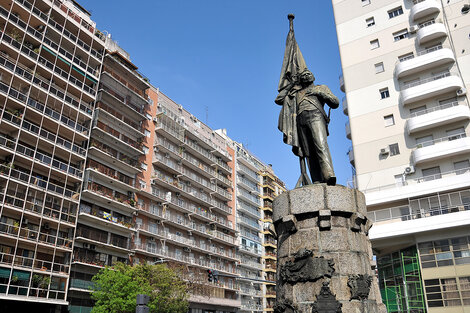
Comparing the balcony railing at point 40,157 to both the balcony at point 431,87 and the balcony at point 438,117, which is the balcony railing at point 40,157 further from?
the balcony at point 431,87

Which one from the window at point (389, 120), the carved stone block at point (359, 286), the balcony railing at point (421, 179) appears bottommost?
the carved stone block at point (359, 286)

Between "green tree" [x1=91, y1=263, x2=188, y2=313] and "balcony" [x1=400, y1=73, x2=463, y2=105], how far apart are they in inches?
998

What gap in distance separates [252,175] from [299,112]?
228 feet

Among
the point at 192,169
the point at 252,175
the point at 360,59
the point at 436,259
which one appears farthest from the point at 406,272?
the point at 252,175

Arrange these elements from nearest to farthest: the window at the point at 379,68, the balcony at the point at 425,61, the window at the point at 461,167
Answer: the window at the point at 461,167
the balcony at the point at 425,61
the window at the point at 379,68

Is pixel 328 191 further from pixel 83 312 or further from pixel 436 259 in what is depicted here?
pixel 83 312

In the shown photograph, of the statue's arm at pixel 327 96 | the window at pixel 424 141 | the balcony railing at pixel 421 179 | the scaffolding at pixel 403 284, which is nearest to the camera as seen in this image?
the statue's arm at pixel 327 96

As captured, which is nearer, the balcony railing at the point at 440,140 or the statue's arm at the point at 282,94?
the statue's arm at the point at 282,94

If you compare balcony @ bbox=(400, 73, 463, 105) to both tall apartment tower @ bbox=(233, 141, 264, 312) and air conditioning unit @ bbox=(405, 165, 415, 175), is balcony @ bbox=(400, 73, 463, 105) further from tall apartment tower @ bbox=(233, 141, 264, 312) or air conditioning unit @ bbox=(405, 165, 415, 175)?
tall apartment tower @ bbox=(233, 141, 264, 312)

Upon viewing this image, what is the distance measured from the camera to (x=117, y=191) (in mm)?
46094

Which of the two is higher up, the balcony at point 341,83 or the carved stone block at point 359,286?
the balcony at point 341,83

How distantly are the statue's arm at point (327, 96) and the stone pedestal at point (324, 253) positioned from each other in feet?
6.72

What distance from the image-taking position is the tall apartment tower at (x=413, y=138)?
28438 mm

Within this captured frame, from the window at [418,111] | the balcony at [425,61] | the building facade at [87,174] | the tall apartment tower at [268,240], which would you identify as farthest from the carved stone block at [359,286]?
the tall apartment tower at [268,240]
